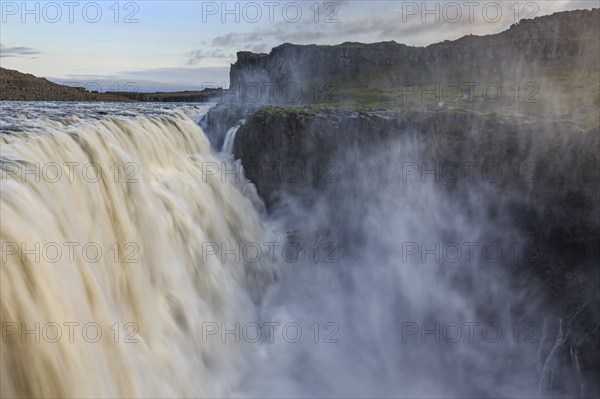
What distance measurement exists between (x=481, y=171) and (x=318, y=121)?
6558 millimetres

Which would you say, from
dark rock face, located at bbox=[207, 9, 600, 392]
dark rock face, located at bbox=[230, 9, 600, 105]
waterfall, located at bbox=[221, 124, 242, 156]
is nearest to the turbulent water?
waterfall, located at bbox=[221, 124, 242, 156]

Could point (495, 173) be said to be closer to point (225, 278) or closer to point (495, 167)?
point (495, 167)

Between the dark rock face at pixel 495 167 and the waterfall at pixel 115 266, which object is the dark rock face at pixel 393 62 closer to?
the dark rock face at pixel 495 167

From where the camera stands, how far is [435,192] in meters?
19.0

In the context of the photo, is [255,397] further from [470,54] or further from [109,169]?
[470,54]

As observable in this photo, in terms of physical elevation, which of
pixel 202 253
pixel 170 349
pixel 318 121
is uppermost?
A: pixel 318 121

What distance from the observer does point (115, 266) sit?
10250mm

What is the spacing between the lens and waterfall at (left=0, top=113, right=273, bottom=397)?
22.4ft

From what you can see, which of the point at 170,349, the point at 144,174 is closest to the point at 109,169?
the point at 144,174

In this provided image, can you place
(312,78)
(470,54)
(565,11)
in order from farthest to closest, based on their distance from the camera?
(565,11) → (312,78) → (470,54)

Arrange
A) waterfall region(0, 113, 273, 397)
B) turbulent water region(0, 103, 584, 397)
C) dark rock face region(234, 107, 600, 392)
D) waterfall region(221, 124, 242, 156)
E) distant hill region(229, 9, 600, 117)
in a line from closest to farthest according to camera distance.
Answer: waterfall region(0, 113, 273, 397), turbulent water region(0, 103, 584, 397), dark rock face region(234, 107, 600, 392), waterfall region(221, 124, 242, 156), distant hill region(229, 9, 600, 117)

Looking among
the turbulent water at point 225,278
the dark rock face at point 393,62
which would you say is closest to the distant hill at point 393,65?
the dark rock face at point 393,62

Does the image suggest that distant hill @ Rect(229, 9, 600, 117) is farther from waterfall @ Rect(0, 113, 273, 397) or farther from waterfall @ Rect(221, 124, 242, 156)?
waterfall @ Rect(0, 113, 273, 397)

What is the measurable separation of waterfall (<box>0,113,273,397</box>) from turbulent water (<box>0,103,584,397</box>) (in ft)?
0.12
